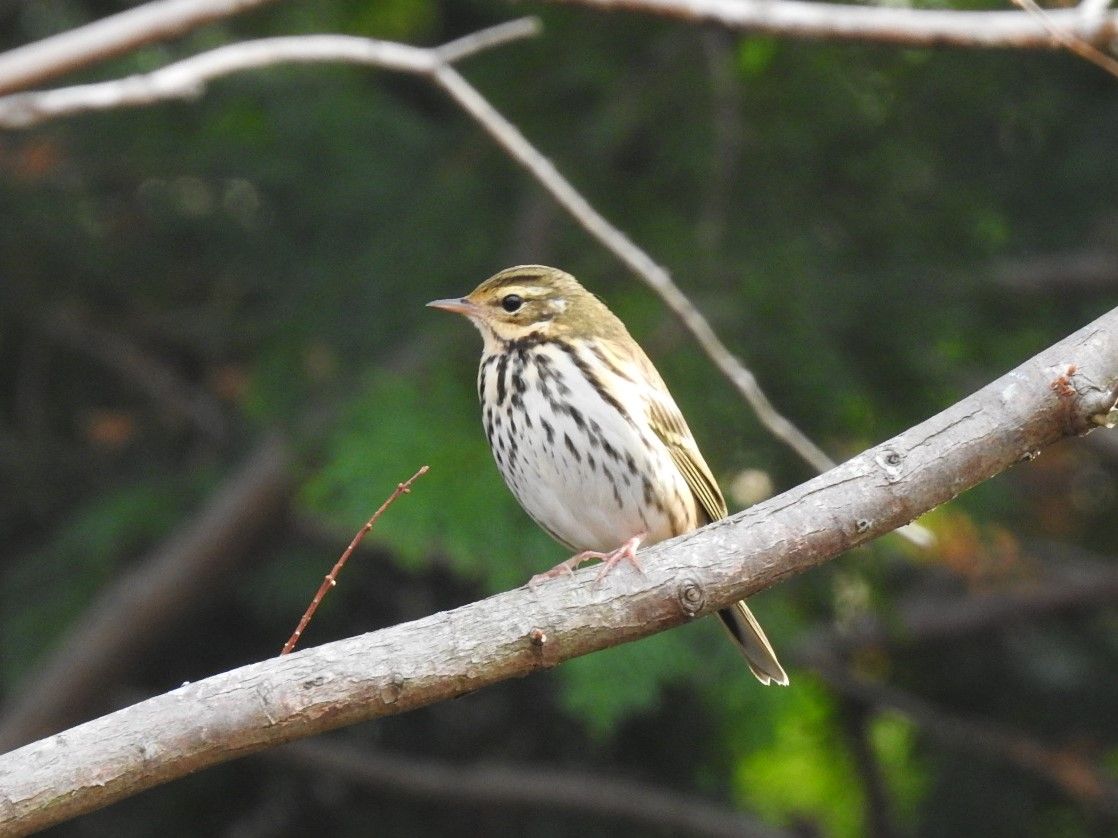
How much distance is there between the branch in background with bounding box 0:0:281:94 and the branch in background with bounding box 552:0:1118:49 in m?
1.18

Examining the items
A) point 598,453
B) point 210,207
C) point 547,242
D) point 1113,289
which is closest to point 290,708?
point 598,453

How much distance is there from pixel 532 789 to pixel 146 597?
193 centimetres

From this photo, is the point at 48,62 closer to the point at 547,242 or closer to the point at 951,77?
the point at 547,242

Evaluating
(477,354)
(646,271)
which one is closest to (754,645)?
(646,271)

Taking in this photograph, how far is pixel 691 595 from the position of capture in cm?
360

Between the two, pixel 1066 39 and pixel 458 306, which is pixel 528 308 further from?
pixel 1066 39

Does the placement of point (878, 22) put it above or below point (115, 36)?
below

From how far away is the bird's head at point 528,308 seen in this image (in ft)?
17.3

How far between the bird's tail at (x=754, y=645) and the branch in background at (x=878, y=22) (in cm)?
177

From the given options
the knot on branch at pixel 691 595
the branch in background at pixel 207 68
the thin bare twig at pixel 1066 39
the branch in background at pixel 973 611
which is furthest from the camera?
the branch in background at pixel 973 611

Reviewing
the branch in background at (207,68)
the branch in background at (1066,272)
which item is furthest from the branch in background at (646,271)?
the branch in background at (1066,272)

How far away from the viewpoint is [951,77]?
7426mm

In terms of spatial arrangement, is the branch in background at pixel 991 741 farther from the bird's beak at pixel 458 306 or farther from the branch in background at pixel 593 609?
the branch in background at pixel 593 609

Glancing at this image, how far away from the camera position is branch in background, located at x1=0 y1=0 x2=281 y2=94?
5.12 m
